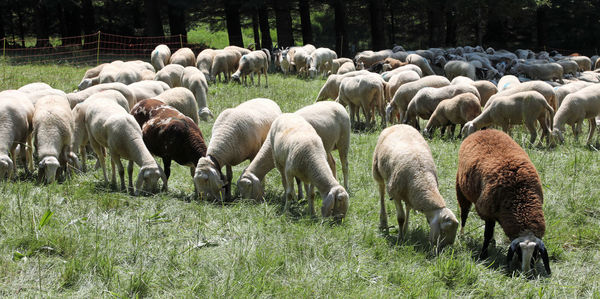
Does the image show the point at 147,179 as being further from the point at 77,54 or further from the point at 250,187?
the point at 77,54

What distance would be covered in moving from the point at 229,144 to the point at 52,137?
2.84 meters

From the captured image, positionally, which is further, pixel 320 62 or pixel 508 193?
pixel 320 62

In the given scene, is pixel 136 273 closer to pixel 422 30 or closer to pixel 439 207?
pixel 439 207

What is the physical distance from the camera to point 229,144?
25.6 feet

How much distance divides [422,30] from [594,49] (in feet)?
43.2

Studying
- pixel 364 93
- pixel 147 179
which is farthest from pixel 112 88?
pixel 364 93

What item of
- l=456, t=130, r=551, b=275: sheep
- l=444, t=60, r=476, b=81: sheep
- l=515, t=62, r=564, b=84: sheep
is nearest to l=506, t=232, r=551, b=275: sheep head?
l=456, t=130, r=551, b=275: sheep

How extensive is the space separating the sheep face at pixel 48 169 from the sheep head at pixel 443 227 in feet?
18.1

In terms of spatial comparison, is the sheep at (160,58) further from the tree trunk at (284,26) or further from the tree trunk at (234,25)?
the tree trunk at (234,25)

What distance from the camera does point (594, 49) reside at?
36.6 meters

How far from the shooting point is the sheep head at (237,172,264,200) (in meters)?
7.12

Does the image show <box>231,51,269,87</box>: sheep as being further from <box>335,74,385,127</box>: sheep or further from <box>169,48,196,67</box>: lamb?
<box>335,74,385,127</box>: sheep

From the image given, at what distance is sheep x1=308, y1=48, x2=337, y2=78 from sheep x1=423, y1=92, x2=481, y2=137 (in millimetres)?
11628

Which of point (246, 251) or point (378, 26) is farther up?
point (378, 26)
